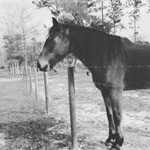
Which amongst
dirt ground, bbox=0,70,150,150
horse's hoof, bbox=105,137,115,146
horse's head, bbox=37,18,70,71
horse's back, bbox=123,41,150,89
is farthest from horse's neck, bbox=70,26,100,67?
dirt ground, bbox=0,70,150,150

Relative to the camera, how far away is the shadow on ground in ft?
12.0

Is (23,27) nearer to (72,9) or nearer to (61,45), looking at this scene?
(72,9)

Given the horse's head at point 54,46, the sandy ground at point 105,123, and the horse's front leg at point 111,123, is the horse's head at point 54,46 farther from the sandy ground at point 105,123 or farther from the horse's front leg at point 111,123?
the sandy ground at point 105,123

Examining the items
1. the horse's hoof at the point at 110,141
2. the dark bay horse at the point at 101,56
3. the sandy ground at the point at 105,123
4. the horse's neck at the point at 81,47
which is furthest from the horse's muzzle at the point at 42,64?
the horse's hoof at the point at 110,141

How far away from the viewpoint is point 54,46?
10.7ft

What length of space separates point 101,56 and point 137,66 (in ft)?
2.21

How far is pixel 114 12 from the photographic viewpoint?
23.3 m

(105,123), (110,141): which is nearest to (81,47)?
(110,141)

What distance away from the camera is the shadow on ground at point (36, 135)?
12.0ft

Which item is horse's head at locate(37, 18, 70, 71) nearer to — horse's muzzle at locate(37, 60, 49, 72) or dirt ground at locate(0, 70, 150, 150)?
horse's muzzle at locate(37, 60, 49, 72)

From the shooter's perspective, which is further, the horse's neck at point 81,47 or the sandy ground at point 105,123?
the sandy ground at point 105,123

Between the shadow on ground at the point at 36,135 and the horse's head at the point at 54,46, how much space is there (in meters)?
1.36

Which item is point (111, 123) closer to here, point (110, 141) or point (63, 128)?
point (110, 141)

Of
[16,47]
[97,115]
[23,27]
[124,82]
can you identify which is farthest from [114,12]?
[124,82]
